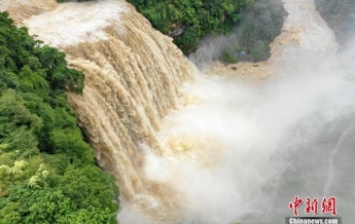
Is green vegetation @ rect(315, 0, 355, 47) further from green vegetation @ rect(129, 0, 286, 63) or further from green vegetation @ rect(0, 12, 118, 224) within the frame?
green vegetation @ rect(0, 12, 118, 224)

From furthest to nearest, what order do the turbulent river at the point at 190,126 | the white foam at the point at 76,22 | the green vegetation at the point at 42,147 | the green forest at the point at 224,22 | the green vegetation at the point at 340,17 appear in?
the green vegetation at the point at 340,17 < the green forest at the point at 224,22 < the white foam at the point at 76,22 < the turbulent river at the point at 190,126 < the green vegetation at the point at 42,147

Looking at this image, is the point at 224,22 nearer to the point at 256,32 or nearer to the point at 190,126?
the point at 256,32

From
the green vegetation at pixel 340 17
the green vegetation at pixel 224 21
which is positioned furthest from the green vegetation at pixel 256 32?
the green vegetation at pixel 340 17

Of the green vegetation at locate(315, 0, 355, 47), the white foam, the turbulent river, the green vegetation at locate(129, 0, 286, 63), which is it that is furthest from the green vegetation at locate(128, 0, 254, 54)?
the green vegetation at locate(315, 0, 355, 47)

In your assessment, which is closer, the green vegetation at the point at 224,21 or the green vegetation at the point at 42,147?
the green vegetation at the point at 42,147

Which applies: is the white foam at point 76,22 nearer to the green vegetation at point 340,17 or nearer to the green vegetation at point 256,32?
the green vegetation at point 256,32

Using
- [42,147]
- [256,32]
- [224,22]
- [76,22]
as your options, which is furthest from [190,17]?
[42,147]

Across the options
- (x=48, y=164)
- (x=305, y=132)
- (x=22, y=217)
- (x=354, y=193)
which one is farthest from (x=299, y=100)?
(x=22, y=217)
